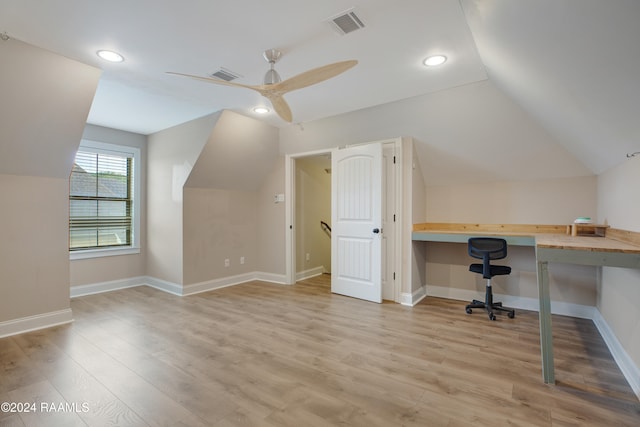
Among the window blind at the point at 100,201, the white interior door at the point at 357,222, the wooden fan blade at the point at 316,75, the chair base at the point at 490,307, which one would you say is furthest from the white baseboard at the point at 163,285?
the chair base at the point at 490,307

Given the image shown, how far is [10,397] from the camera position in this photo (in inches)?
75.7

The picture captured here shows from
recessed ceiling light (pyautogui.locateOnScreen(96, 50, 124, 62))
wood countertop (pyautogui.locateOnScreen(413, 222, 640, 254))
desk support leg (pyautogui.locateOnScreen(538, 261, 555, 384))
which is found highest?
recessed ceiling light (pyautogui.locateOnScreen(96, 50, 124, 62))

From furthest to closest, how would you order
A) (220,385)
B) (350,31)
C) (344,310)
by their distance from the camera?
(344,310) → (350,31) → (220,385)

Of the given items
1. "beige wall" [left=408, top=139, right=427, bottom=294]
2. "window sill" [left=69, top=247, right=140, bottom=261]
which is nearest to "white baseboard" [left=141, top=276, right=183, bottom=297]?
"window sill" [left=69, top=247, right=140, bottom=261]

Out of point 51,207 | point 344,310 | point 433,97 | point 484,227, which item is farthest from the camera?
point 484,227

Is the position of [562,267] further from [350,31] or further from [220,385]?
[220,385]

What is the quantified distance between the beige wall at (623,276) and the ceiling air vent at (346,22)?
221 centimetres

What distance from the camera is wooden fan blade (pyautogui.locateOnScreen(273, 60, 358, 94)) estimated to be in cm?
202

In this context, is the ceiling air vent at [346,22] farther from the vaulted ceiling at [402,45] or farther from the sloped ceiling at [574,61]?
the sloped ceiling at [574,61]

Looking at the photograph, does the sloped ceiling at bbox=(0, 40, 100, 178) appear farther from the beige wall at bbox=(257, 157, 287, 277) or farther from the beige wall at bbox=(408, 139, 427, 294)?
the beige wall at bbox=(408, 139, 427, 294)

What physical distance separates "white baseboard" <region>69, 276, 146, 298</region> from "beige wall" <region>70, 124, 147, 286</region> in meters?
0.05

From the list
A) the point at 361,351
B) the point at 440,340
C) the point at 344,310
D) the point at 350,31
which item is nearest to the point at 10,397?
the point at 361,351

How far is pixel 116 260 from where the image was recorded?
4777 mm

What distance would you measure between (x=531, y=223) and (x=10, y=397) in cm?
506
